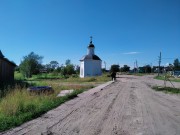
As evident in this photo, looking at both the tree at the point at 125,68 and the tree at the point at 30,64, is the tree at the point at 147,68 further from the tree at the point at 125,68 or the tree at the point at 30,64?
the tree at the point at 30,64

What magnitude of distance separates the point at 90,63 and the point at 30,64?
63.7 feet

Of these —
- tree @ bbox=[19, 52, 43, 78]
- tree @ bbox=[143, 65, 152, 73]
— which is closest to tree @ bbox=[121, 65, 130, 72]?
tree @ bbox=[143, 65, 152, 73]

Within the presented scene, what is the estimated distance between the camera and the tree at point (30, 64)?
3027 inches

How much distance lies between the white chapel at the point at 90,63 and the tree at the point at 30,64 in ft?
54.8

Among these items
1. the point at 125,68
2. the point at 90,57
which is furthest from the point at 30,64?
the point at 125,68

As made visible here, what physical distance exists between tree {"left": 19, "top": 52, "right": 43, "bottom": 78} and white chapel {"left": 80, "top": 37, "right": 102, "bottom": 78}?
54.8 ft

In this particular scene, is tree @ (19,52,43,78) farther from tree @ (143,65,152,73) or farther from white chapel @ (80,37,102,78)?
tree @ (143,65,152,73)

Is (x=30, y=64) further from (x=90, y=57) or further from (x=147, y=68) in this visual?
(x=147, y=68)

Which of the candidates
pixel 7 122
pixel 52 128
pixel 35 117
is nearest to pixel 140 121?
pixel 52 128

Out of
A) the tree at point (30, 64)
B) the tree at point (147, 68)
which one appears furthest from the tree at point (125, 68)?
the tree at point (30, 64)

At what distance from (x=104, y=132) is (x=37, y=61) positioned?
75621 mm

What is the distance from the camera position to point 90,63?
2778 inches

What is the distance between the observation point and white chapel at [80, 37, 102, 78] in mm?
70719

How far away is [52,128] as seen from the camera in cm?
770
